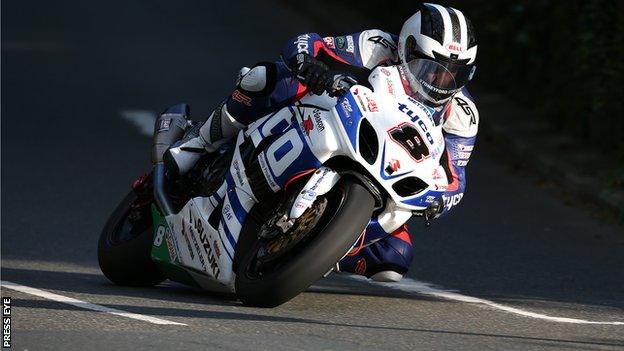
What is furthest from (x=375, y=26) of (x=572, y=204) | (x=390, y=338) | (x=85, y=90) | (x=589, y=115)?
(x=390, y=338)

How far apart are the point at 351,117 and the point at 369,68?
0.71m

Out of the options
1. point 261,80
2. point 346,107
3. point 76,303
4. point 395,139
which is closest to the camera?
point 395,139

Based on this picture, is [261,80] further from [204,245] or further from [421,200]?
[421,200]

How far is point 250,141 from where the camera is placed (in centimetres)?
811

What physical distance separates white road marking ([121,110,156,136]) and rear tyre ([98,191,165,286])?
20.3 ft

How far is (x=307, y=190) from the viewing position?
24.4ft

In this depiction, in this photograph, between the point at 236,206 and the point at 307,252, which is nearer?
the point at 307,252

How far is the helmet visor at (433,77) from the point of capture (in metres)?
7.77

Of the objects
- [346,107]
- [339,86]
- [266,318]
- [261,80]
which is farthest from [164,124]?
[266,318]

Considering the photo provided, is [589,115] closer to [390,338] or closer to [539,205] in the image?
[539,205]

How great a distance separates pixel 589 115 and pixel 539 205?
184cm

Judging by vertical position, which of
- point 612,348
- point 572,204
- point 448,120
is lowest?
point 572,204

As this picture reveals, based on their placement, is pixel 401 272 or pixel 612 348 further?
pixel 401 272

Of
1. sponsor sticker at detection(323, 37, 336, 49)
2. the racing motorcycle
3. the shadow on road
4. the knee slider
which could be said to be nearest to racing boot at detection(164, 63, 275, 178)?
the knee slider
